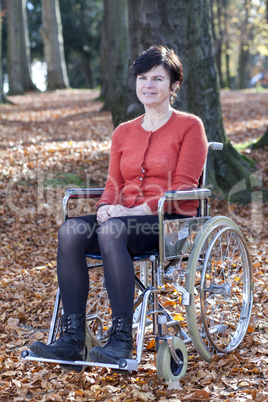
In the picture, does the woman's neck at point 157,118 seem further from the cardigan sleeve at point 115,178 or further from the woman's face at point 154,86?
the cardigan sleeve at point 115,178


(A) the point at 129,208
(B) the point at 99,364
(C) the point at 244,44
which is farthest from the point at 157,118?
(C) the point at 244,44

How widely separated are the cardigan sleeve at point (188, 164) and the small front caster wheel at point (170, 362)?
0.72m

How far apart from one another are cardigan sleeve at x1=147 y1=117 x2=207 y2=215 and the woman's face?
24 centimetres

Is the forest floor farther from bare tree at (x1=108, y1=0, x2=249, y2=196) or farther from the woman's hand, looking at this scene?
the woman's hand

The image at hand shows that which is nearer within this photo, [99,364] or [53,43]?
[99,364]

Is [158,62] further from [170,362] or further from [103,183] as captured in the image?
[103,183]

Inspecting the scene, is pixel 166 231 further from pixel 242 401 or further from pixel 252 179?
pixel 252 179

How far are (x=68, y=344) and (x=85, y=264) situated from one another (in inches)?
16.5

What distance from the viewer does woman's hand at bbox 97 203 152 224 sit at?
308 centimetres

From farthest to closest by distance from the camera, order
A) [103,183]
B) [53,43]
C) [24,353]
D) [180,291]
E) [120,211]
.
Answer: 1. [53,43]
2. [103,183]
3. [120,211]
4. [180,291]
5. [24,353]

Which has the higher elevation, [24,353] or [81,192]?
[81,192]

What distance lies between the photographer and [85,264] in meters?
2.96

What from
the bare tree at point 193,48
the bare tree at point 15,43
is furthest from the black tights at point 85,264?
the bare tree at point 15,43

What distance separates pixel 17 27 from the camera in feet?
67.2
